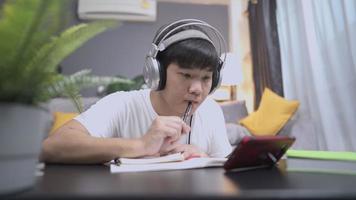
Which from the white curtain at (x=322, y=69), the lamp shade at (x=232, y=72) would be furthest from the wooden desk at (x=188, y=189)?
the lamp shade at (x=232, y=72)

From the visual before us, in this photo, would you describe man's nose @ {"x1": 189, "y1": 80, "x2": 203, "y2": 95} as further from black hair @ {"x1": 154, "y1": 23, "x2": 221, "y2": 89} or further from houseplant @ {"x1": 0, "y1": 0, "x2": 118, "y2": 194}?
houseplant @ {"x1": 0, "y1": 0, "x2": 118, "y2": 194}

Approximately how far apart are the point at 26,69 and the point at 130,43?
10.7 feet

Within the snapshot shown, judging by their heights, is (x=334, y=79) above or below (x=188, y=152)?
above

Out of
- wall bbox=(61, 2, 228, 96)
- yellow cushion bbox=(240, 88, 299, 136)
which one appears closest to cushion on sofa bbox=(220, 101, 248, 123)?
yellow cushion bbox=(240, 88, 299, 136)

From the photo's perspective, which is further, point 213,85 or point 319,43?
point 319,43

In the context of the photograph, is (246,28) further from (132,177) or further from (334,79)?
(132,177)

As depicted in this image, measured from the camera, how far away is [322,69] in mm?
2137

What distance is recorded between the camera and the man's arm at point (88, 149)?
0.74 metres

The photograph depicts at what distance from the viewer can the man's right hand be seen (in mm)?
768

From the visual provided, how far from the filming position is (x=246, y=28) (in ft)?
11.5

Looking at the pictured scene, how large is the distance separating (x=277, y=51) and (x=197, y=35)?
199 centimetres

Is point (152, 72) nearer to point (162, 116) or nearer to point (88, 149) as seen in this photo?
point (162, 116)

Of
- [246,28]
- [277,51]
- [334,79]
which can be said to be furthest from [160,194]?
[246,28]

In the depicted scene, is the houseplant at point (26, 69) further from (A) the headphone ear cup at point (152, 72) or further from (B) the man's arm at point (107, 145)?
(A) the headphone ear cup at point (152, 72)
